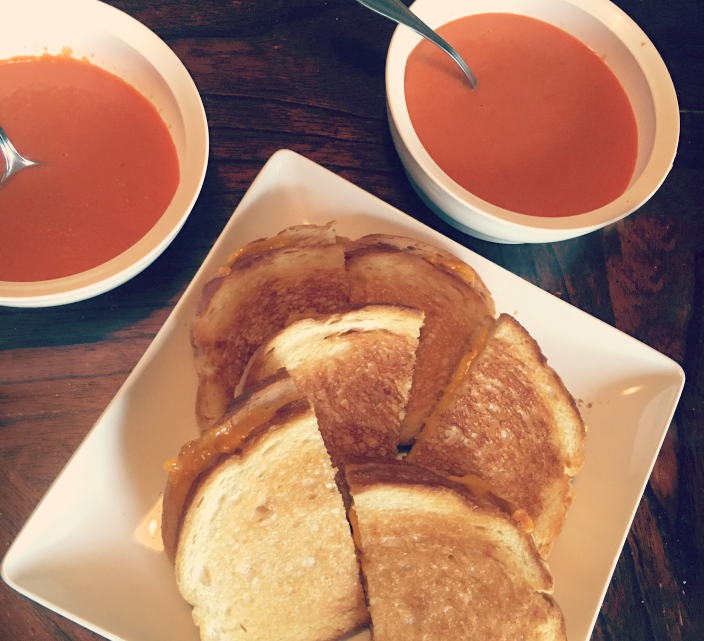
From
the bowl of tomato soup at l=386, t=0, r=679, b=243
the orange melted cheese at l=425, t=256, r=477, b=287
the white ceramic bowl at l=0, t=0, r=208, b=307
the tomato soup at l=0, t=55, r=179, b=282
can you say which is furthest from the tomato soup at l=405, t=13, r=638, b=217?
the tomato soup at l=0, t=55, r=179, b=282

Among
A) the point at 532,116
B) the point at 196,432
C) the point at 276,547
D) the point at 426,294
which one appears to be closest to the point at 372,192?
the point at 426,294

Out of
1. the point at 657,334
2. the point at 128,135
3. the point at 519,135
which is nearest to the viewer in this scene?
the point at 128,135


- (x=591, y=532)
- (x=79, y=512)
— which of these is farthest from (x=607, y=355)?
(x=79, y=512)

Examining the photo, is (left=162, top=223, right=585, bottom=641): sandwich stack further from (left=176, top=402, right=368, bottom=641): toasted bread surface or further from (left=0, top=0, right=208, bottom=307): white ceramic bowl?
(left=0, top=0, right=208, bottom=307): white ceramic bowl

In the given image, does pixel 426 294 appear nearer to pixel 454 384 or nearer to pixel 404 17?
pixel 454 384

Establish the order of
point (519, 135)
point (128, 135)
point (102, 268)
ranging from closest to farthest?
point (102, 268)
point (128, 135)
point (519, 135)

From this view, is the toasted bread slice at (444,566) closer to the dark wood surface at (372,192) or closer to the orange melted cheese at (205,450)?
the orange melted cheese at (205,450)

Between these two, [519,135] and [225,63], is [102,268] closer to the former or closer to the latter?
[225,63]
